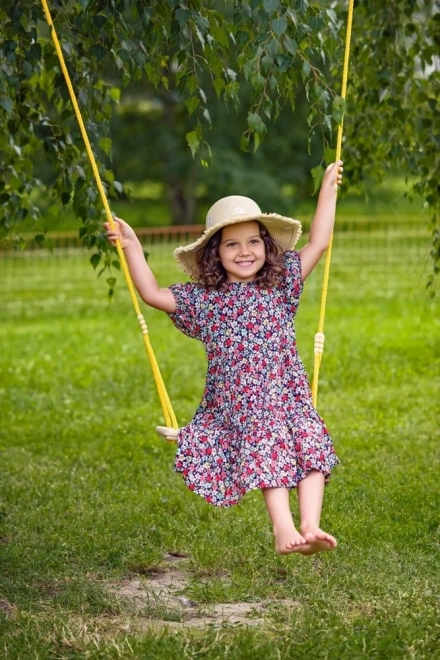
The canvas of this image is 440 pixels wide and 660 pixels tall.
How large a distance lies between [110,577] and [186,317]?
1.12 metres

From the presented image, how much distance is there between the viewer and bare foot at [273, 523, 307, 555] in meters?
3.54

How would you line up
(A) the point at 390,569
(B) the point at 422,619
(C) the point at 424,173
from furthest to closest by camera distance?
(C) the point at 424,173, (A) the point at 390,569, (B) the point at 422,619

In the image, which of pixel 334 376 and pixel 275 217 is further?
pixel 334 376

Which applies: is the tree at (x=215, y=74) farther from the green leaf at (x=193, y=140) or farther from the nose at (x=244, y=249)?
the nose at (x=244, y=249)

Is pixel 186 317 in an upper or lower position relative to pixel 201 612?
upper

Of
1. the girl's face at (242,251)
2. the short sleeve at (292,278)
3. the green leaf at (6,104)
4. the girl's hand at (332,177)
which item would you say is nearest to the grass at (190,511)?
the short sleeve at (292,278)

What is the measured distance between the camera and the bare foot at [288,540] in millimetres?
3541

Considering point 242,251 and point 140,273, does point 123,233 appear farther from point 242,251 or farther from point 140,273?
point 242,251

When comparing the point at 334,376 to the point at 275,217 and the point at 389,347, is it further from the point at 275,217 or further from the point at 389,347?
the point at 275,217

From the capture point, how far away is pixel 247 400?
12.7 feet

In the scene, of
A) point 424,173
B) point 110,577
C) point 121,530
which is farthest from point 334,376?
point 110,577

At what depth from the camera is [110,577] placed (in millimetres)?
4434

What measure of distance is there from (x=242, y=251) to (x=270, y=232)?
0.59 ft

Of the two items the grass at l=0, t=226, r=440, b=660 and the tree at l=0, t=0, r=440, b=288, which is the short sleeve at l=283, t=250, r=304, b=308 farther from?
the grass at l=0, t=226, r=440, b=660
